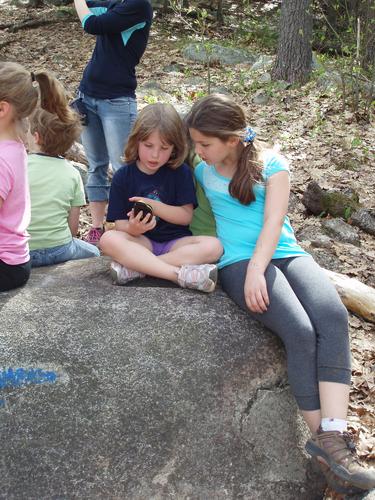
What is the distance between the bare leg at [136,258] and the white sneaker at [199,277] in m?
0.07

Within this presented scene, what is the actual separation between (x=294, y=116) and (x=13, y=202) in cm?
581

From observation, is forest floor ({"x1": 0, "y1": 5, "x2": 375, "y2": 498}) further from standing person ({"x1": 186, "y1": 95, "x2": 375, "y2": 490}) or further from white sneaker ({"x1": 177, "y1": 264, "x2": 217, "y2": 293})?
white sneaker ({"x1": 177, "y1": 264, "x2": 217, "y2": 293})

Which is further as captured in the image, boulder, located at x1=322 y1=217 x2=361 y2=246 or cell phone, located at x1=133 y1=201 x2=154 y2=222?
boulder, located at x1=322 y1=217 x2=361 y2=246

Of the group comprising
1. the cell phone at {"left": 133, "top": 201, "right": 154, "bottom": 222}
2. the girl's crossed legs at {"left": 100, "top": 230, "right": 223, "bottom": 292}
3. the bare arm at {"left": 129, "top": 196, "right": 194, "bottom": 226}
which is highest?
the cell phone at {"left": 133, "top": 201, "right": 154, "bottom": 222}

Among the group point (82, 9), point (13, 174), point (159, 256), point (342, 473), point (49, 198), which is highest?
point (82, 9)

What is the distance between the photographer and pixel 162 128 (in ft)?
10.4

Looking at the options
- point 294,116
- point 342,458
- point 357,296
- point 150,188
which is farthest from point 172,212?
point 294,116

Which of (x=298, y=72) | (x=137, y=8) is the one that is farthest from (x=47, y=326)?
(x=298, y=72)

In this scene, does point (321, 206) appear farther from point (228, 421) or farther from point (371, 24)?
point (371, 24)

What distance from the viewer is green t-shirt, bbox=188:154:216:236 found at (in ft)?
11.3

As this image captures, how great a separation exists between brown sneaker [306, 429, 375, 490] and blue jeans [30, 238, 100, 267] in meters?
2.00

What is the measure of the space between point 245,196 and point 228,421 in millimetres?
1230

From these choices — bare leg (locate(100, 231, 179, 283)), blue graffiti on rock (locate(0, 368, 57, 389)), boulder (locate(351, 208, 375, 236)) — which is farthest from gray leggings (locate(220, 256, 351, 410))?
boulder (locate(351, 208, 375, 236))

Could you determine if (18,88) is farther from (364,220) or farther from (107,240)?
(364,220)
